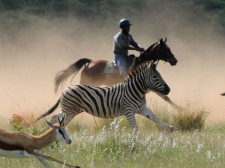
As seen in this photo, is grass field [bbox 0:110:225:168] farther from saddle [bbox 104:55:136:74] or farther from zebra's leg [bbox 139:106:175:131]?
saddle [bbox 104:55:136:74]

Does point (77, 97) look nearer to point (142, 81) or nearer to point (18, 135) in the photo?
point (142, 81)

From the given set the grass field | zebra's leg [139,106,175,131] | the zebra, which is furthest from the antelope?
zebra's leg [139,106,175,131]

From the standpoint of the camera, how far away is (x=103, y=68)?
68.1 feet

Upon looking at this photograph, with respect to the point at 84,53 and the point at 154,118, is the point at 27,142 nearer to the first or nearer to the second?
the point at 154,118

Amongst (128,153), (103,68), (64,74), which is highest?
(103,68)

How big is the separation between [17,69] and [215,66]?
35.3 ft

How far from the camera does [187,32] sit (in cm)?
5806

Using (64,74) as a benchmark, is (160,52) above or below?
above

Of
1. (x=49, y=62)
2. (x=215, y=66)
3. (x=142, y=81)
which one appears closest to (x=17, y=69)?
(x=49, y=62)

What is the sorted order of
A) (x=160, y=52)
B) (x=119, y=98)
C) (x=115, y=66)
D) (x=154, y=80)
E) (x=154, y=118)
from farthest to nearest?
(x=115, y=66) < (x=160, y=52) < (x=154, y=80) < (x=119, y=98) < (x=154, y=118)

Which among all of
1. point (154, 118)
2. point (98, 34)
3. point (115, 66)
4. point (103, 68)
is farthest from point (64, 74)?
point (98, 34)

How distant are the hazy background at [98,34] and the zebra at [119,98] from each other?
21.6 metres

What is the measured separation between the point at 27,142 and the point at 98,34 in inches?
1862

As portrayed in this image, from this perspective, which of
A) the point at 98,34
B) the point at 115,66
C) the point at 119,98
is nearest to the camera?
the point at 119,98
